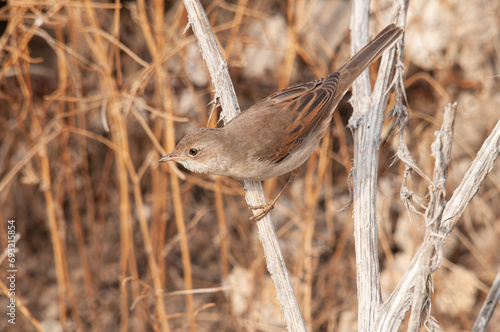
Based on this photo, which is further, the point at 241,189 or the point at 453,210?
the point at 241,189

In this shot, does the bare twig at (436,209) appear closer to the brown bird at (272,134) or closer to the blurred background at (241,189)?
the brown bird at (272,134)

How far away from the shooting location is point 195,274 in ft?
19.0

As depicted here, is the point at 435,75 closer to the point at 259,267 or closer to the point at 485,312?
the point at 259,267

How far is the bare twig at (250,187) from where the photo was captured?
2.39 meters

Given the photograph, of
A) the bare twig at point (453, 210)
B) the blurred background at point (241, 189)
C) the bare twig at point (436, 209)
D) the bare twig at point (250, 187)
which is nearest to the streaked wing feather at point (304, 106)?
the bare twig at point (250, 187)

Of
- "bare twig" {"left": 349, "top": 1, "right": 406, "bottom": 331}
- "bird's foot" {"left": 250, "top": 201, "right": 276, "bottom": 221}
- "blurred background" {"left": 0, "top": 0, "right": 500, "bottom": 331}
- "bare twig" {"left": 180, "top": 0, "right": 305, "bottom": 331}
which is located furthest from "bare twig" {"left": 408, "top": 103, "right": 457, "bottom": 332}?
"blurred background" {"left": 0, "top": 0, "right": 500, "bottom": 331}

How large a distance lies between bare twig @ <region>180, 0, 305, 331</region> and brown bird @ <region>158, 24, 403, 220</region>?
10 cm

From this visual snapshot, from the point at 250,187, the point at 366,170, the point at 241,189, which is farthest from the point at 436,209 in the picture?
the point at 241,189

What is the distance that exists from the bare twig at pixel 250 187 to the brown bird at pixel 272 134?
0.10 meters

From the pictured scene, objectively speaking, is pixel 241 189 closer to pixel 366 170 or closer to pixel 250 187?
pixel 250 187

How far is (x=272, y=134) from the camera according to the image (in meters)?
3.25

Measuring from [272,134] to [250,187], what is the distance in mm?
447

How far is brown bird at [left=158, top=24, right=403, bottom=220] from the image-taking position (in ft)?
10.0

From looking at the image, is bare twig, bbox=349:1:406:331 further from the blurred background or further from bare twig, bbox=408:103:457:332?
the blurred background
